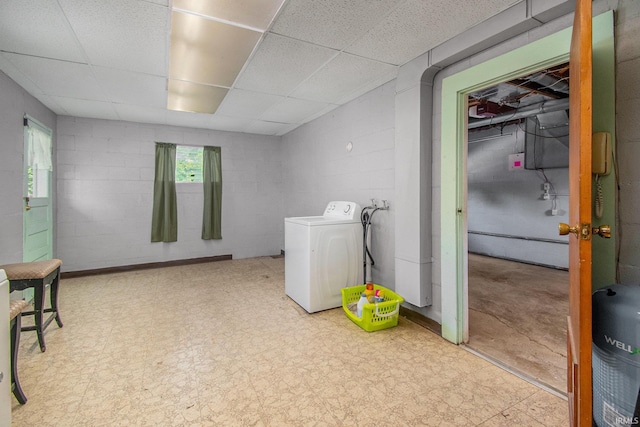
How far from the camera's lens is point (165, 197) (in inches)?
195

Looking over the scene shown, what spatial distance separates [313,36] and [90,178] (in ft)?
13.8

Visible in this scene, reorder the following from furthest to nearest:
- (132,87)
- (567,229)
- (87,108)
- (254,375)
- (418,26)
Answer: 1. (87,108)
2. (132,87)
3. (418,26)
4. (254,375)
5. (567,229)

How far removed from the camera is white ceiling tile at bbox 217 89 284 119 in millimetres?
3508

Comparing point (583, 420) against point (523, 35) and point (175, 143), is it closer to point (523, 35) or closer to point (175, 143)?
point (523, 35)

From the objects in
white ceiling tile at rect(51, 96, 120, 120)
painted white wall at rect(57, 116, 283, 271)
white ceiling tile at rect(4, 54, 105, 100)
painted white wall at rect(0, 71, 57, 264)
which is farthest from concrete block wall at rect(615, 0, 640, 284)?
painted white wall at rect(57, 116, 283, 271)

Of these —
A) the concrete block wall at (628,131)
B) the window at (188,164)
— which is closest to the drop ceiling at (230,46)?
the concrete block wall at (628,131)

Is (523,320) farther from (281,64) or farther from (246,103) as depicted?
(246,103)

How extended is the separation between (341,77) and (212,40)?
1274mm

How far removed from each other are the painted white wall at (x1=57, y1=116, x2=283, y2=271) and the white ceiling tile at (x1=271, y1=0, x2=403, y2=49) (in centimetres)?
359

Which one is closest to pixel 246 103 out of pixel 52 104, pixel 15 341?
pixel 52 104

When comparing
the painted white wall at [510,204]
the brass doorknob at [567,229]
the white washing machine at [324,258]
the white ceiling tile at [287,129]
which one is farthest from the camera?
the white ceiling tile at [287,129]

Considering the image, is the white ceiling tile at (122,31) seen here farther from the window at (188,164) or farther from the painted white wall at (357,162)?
the window at (188,164)

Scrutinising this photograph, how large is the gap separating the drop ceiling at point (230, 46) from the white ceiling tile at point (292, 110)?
64mm

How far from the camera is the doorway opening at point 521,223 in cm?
244
